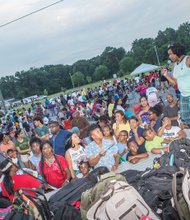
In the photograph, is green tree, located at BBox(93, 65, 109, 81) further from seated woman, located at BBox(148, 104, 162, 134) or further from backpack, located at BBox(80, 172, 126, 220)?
backpack, located at BBox(80, 172, 126, 220)

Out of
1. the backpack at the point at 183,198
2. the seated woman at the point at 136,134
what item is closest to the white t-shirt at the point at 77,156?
the seated woman at the point at 136,134

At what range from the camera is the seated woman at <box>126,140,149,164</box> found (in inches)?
204

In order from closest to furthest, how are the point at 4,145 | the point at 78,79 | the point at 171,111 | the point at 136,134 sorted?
the point at 136,134 < the point at 171,111 < the point at 4,145 < the point at 78,79

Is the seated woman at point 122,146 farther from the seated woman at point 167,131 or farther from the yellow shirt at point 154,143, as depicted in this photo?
the seated woman at point 167,131

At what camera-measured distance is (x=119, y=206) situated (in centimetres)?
265

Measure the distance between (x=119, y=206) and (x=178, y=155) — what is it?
1264mm

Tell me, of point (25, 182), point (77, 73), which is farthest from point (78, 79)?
point (25, 182)

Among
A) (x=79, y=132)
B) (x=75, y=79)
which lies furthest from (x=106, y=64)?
(x=79, y=132)

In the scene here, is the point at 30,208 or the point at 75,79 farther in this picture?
the point at 75,79

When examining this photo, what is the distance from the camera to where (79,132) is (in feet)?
27.2

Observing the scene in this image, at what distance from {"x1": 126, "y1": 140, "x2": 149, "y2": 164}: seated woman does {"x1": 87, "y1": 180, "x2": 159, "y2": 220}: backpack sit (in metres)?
2.41

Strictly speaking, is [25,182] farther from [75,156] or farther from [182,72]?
[182,72]

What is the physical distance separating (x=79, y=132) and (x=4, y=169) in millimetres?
3563

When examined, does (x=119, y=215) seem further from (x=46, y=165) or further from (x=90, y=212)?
(x=46, y=165)
